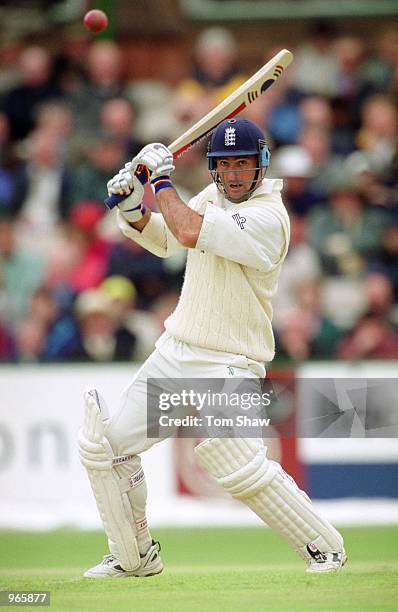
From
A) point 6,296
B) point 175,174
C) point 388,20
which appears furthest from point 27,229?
point 388,20

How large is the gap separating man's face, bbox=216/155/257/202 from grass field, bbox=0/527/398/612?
1.58m

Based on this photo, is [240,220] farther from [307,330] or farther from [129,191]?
[307,330]

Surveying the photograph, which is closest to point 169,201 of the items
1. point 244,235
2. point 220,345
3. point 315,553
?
point 244,235

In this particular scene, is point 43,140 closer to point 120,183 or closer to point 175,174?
point 175,174

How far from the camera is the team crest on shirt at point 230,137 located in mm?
5055

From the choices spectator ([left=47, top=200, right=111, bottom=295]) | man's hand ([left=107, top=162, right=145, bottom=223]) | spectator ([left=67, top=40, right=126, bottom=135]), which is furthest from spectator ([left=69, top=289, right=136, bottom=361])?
man's hand ([left=107, top=162, right=145, bottom=223])

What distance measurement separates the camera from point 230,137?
5.07 meters

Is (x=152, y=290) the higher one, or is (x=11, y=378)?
(x=152, y=290)

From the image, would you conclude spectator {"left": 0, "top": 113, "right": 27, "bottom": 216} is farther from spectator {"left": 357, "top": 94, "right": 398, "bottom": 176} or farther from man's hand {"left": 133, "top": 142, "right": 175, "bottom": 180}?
man's hand {"left": 133, "top": 142, "right": 175, "bottom": 180}

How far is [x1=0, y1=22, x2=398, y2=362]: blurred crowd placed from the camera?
915cm

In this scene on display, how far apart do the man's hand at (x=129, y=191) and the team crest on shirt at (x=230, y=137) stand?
41cm

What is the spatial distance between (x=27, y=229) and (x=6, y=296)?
0.63 meters

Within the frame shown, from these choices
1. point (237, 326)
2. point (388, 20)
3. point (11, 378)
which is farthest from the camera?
point (388, 20)

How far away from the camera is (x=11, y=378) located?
9008 mm
